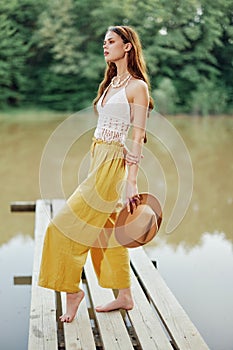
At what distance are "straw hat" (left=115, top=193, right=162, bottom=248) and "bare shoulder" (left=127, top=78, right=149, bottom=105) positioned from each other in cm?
29

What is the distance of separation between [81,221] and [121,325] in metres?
0.35

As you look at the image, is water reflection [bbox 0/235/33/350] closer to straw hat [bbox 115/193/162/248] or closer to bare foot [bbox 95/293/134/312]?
bare foot [bbox 95/293/134/312]

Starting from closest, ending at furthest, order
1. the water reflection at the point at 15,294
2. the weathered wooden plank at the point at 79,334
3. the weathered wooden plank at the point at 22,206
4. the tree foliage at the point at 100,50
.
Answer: the weathered wooden plank at the point at 79,334
the water reflection at the point at 15,294
the weathered wooden plank at the point at 22,206
the tree foliage at the point at 100,50

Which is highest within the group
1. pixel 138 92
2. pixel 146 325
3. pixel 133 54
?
pixel 133 54

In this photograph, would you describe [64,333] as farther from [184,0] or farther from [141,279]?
→ [184,0]

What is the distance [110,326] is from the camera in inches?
76.5

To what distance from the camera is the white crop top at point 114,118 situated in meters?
1.86

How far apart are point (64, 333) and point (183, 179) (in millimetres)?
2999

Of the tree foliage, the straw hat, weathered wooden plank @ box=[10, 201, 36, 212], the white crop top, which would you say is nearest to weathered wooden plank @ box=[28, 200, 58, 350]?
the straw hat

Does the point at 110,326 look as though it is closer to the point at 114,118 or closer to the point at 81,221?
the point at 81,221

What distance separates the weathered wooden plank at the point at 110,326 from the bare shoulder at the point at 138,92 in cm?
70

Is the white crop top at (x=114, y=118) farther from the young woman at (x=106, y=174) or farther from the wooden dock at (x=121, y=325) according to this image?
the wooden dock at (x=121, y=325)

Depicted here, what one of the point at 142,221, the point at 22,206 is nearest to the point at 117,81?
the point at 142,221

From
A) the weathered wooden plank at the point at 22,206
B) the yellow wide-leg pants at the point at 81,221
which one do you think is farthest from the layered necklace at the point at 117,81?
the weathered wooden plank at the point at 22,206
